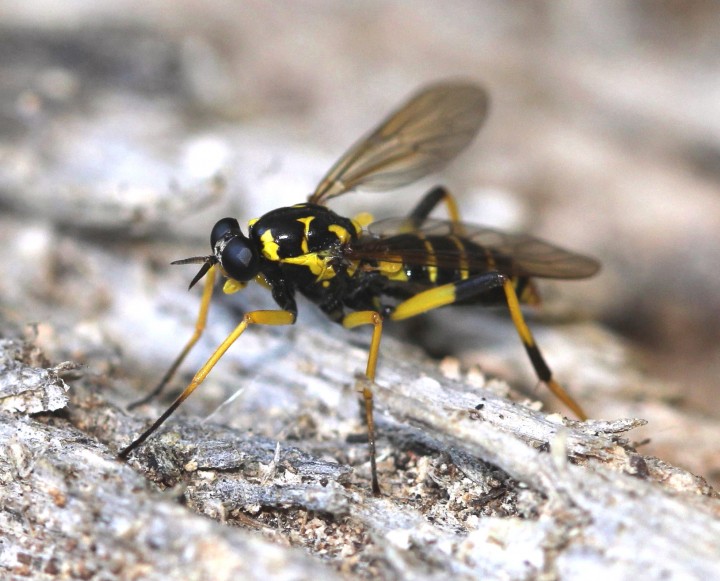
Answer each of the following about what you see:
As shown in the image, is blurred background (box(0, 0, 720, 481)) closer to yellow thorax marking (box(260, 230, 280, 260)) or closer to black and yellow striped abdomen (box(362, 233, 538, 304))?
black and yellow striped abdomen (box(362, 233, 538, 304))

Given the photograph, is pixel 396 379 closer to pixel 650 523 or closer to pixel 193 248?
pixel 650 523

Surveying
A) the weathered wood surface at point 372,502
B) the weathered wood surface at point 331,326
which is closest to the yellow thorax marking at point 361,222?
the weathered wood surface at point 331,326

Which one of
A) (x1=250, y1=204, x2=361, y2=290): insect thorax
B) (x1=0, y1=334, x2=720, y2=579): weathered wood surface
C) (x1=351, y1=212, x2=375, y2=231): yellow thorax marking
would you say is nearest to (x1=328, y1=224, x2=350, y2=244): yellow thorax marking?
(x1=250, y1=204, x2=361, y2=290): insect thorax

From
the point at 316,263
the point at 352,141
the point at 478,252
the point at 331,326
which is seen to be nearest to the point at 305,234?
the point at 316,263

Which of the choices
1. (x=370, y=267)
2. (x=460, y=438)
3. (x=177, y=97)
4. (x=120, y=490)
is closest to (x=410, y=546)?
(x=460, y=438)

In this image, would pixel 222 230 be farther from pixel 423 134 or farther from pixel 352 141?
pixel 352 141

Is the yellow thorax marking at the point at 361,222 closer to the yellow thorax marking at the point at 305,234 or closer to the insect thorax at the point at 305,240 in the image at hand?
the insect thorax at the point at 305,240
